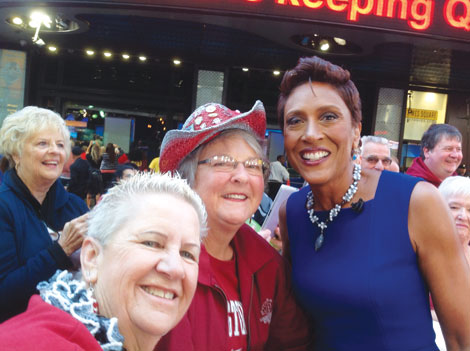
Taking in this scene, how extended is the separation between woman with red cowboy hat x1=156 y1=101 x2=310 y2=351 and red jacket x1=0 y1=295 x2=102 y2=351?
713mm

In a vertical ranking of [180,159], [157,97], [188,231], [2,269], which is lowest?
[2,269]

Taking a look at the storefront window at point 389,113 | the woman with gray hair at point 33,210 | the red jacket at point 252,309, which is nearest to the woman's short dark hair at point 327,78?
the red jacket at point 252,309

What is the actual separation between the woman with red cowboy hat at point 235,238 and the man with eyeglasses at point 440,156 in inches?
102

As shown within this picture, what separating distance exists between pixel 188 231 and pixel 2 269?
4.01 ft

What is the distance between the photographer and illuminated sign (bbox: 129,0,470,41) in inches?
265

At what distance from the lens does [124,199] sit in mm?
1255

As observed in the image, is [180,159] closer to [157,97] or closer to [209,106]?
[209,106]

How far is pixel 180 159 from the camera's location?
6.04 feet

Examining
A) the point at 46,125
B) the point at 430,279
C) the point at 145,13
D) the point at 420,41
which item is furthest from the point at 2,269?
the point at 420,41

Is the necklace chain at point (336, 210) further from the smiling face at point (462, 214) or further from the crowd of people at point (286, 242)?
the smiling face at point (462, 214)

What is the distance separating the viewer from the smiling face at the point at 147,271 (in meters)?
1.12

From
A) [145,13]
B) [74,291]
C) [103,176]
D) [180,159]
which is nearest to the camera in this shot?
[74,291]

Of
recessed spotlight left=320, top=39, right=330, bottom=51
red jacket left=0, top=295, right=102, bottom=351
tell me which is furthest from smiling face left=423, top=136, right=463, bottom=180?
recessed spotlight left=320, top=39, right=330, bottom=51

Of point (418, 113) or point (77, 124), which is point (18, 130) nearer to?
point (77, 124)
